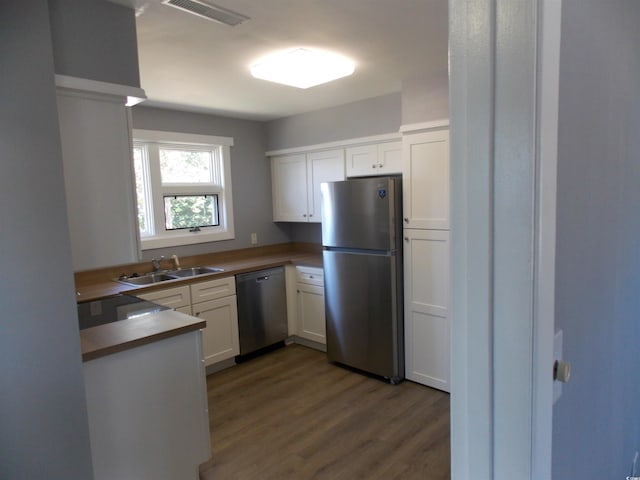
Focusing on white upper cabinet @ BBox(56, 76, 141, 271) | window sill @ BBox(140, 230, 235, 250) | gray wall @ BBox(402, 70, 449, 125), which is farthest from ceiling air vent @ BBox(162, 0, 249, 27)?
window sill @ BBox(140, 230, 235, 250)

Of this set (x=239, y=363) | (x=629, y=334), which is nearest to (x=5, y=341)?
(x=629, y=334)

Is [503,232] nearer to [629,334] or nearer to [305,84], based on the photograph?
[629,334]

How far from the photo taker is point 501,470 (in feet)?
2.20

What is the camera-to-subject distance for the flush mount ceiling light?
7.78 feet

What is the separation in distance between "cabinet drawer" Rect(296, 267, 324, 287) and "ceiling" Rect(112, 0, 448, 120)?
1596mm

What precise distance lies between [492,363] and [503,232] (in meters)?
0.22

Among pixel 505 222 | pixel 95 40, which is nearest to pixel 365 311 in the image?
pixel 95 40

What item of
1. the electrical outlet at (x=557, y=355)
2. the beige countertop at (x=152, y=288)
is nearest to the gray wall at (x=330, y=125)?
the beige countertop at (x=152, y=288)

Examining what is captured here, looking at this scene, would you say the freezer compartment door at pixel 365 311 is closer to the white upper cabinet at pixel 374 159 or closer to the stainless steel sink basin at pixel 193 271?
the white upper cabinet at pixel 374 159

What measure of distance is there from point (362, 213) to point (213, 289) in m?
1.44

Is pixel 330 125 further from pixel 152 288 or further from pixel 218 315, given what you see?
pixel 152 288

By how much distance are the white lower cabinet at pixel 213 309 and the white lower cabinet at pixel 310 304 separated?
Answer: 70cm

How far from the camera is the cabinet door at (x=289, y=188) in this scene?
4.24 metres

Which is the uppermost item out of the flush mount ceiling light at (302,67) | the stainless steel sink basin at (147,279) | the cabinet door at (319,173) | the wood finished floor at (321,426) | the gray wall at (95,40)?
the flush mount ceiling light at (302,67)
